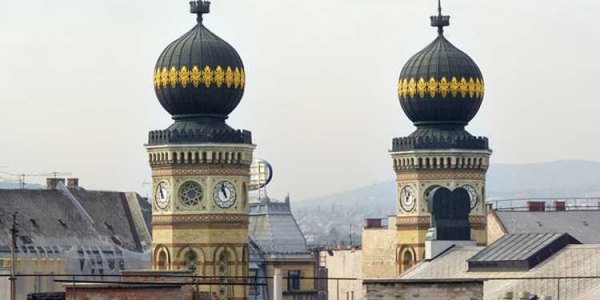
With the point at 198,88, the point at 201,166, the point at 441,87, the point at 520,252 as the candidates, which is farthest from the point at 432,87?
the point at 520,252

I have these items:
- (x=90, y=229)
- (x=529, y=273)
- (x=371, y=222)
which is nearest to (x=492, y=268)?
(x=529, y=273)

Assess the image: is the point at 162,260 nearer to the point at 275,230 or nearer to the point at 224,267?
the point at 224,267

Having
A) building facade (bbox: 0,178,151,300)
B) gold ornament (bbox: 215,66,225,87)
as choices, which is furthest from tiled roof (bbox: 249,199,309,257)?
gold ornament (bbox: 215,66,225,87)

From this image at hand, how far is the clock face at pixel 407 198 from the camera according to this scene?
9438cm

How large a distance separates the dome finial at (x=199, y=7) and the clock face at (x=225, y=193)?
6243mm

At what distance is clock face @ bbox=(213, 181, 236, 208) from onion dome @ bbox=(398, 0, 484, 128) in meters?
11.2

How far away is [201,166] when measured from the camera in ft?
283

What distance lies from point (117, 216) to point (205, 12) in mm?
28709

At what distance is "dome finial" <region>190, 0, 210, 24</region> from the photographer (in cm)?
8775

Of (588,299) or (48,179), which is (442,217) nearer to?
(588,299)

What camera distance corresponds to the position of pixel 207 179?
86000 mm

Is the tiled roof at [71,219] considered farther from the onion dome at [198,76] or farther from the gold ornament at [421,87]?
the gold ornament at [421,87]

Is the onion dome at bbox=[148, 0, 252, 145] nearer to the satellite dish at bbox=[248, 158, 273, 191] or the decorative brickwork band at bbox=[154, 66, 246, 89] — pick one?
the decorative brickwork band at bbox=[154, 66, 246, 89]

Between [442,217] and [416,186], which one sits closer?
[442,217]
